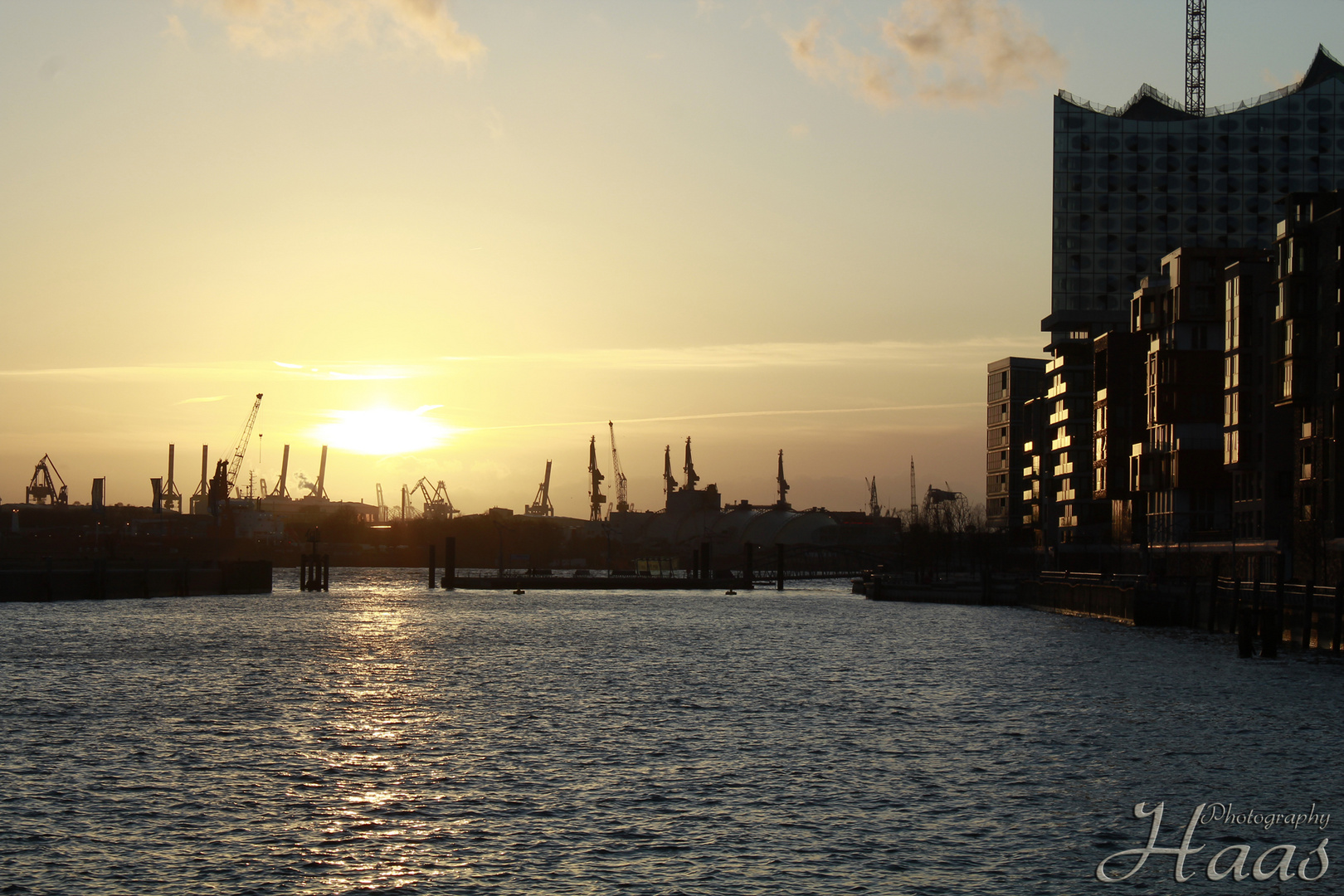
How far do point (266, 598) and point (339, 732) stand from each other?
→ 467 feet

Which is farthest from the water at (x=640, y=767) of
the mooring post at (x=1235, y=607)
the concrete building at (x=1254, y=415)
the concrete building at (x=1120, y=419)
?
the concrete building at (x=1120, y=419)

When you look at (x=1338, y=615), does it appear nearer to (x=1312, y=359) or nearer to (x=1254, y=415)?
(x=1312, y=359)

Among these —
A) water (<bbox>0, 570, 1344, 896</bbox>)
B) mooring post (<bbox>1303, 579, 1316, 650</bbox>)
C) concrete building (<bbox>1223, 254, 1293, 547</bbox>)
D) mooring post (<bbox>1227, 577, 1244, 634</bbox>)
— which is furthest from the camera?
concrete building (<bbox>1223, 254, 1293, 547</bbox>)

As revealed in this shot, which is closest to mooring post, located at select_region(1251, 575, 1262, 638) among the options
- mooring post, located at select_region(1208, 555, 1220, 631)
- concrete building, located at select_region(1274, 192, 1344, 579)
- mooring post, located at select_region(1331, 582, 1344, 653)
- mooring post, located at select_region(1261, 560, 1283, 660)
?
mooring post, located at select_region(1261, 560, 1283, 660)

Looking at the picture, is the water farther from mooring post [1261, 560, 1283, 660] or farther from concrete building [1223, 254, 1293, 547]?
concrete building [1223, 254, 1293, 547]

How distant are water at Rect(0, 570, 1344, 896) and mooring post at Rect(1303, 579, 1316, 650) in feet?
9.40

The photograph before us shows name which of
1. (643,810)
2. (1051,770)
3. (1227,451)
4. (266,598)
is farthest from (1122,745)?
(266,598)

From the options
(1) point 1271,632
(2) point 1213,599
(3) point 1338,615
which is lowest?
(1) point 1271,632

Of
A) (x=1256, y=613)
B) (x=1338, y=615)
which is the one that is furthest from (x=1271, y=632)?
(x=1338, y=615)

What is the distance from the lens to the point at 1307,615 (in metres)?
75.2

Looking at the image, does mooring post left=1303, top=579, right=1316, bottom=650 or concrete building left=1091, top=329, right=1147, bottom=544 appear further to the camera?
concrete building left=1091, top=329, right=1147, bottom=544

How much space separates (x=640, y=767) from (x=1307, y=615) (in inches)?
1958

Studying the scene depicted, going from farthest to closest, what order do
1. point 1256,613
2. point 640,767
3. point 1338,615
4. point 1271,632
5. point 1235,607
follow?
point 1235,607 < point 1256,613 < point 1271,632 < point 1338,615 < point 640,767

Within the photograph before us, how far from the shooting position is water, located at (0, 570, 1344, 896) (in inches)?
1090
